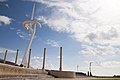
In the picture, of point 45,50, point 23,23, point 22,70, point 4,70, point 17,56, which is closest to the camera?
point 4,70

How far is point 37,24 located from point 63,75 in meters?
13.6

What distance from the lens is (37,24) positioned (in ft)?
126

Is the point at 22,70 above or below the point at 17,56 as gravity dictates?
below

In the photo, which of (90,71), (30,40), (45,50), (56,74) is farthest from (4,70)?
(90,71)

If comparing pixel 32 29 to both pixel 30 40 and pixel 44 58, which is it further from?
pixel 44 58

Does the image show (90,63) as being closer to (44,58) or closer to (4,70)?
(44,58)

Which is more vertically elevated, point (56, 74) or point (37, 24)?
point (37, 24)

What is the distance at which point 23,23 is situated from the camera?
122 feet

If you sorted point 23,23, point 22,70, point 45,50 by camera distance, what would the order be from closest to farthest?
point 22,70
point 23,23
point 45,50

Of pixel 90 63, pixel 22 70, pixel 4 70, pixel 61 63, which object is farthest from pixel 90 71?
pixel 4 70

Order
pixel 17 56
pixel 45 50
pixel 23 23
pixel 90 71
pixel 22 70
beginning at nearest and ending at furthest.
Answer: pixel 22 70, pixel 23 23, pixel 45 50, pixel 17 56, pixel 90 71

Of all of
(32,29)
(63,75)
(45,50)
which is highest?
(32,29)

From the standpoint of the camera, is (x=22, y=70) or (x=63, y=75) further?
(x=63, y=75)

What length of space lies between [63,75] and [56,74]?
131 centimetres
